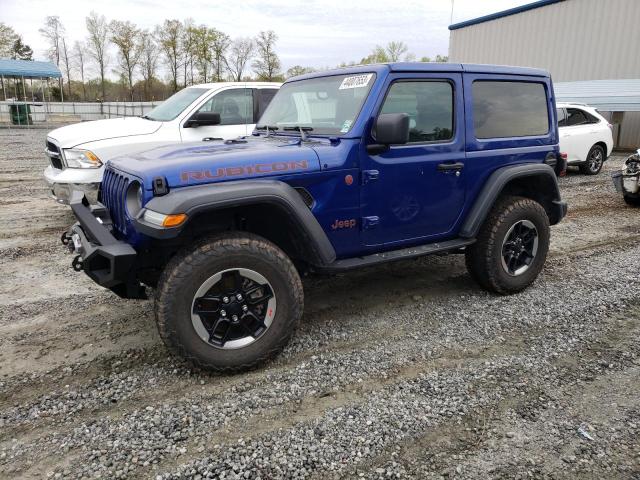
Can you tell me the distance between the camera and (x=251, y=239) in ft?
10.6

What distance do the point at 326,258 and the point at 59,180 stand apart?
4283mm

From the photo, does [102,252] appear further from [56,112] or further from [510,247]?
[56,112]

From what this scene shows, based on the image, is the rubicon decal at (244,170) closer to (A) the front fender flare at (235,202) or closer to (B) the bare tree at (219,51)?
(A) the front fender flare at (235,202)

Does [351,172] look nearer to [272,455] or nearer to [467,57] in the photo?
[272,455]

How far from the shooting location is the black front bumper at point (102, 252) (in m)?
2.97

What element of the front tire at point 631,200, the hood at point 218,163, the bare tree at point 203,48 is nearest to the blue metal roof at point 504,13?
the front tire at point 631,200

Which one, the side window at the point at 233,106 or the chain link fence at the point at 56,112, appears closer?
the side window at the point at 233,106

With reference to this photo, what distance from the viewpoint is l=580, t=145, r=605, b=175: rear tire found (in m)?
11.6

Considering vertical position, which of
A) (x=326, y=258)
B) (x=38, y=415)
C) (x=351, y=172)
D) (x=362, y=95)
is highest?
(x=362, y=95)

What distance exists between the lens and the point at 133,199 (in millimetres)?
3213

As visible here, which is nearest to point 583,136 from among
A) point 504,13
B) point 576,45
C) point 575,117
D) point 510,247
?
point 575,117

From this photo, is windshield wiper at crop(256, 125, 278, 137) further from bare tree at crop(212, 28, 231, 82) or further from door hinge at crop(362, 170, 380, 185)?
→ bare tree at crop(212, 28, 231, 82)

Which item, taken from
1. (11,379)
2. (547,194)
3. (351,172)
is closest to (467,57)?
(547,194)

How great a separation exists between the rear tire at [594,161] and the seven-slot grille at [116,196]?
11254 millimetres
